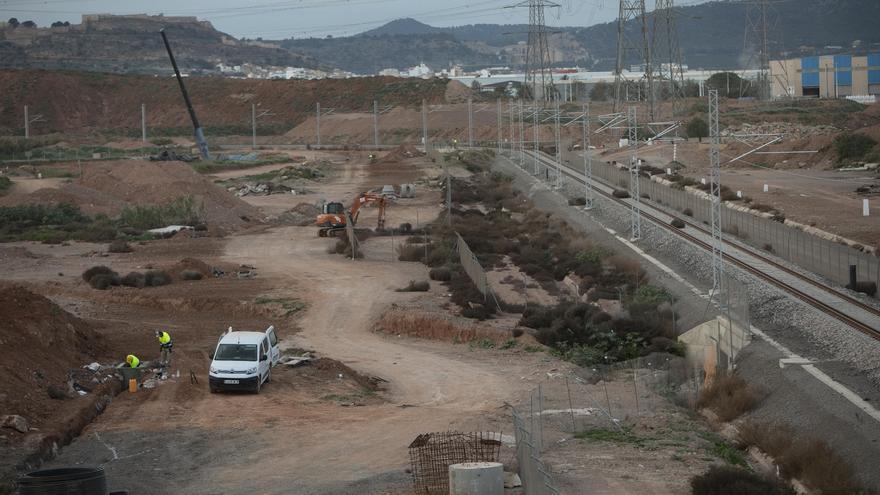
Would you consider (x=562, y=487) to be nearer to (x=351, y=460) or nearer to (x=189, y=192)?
(x=351, y=460)

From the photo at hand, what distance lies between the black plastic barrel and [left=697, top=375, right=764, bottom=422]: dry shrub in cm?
1364

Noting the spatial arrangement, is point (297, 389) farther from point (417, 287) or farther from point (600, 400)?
point (417, 287)

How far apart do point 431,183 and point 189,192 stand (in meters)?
27.2

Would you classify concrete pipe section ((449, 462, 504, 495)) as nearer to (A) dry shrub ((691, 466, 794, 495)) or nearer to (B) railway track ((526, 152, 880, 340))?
(A) dry shrub ((691, 466, 794, 495))

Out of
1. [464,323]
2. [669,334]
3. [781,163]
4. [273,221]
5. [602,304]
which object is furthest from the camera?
[781,163]

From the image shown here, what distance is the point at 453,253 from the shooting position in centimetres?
5444

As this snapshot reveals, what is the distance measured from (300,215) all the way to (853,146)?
50.0 metres

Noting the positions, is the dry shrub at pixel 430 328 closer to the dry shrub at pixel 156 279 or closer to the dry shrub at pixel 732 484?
the dry shrub at pixel 156 279

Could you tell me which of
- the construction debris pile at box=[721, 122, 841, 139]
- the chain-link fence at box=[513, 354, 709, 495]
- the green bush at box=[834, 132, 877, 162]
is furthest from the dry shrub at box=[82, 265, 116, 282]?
the construction debris pile at box=[721, 122, 841, 139]

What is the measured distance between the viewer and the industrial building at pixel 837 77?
19212 centimetres

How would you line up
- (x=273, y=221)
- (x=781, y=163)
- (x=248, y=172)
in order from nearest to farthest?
(x=273, y=221), (x=781, y=163), (x=248, y=172)

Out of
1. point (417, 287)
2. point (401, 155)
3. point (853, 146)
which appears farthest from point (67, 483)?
point (401, 155)

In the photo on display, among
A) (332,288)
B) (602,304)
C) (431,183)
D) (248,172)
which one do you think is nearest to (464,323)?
(602,304)

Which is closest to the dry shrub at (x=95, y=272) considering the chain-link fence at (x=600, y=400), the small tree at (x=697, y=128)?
the chain-link fence at (x=600, y=400)
